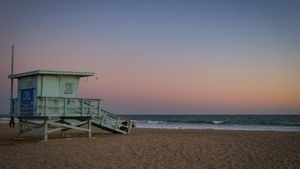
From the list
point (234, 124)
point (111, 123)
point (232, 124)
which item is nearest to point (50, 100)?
point (111, 123)

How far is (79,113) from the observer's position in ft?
67.8

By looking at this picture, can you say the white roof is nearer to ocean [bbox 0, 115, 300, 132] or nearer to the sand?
the sand

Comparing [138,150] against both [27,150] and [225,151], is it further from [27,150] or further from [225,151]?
[27,150]

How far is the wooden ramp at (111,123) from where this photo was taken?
2316 centimetres

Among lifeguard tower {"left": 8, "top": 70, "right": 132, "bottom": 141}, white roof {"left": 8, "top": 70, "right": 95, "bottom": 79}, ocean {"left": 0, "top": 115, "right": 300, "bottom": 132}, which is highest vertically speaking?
white roof {"left": 8, "top": 70, "right": 95, "bottom": 79}

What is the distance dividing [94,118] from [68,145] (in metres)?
5.63

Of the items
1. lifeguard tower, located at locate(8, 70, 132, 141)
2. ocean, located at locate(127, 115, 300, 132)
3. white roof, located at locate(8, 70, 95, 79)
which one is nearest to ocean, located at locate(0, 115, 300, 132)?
ocean, located at locate(127, 115, 300, 132)

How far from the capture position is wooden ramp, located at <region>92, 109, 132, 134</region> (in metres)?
23.2

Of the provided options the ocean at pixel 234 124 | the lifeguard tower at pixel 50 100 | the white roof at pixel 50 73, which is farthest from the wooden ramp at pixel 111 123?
the ocean at pixel 234 124

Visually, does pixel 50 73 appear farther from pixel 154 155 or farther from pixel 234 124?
pixel 234 124

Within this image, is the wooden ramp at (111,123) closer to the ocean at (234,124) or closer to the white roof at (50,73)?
the white roof at (50,73)

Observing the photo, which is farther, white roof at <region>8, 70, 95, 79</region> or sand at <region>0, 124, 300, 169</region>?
white roof at <region>8, 70, 95, 79</region>

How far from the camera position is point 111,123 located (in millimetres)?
24484

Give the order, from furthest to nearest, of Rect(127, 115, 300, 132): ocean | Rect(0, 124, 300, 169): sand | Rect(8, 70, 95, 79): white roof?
1. Rect(127, 115, 300, 132): ocean
2. Rect(8, 70, 95, 79): white roof
3. Rect(0, 124, 300, 169): sand
